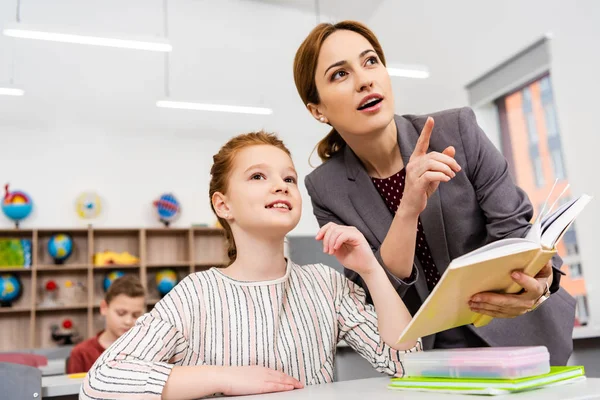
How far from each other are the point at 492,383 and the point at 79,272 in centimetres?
587

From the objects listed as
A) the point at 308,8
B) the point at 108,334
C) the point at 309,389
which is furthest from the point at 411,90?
the point at 309,389

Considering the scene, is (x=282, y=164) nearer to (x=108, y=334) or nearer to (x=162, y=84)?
(x=108, y=334)

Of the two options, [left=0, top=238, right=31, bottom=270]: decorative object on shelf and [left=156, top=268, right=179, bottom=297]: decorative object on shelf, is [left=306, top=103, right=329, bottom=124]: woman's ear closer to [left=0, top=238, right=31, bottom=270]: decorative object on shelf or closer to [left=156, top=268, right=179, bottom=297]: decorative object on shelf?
[left=156, top=268, right=179, bottom=297]: decorative object on shelf

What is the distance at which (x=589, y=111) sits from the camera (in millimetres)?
3400

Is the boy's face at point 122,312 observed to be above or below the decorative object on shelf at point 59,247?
below

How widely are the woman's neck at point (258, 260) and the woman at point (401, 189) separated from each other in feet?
0.61

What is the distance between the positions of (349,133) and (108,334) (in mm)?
2287

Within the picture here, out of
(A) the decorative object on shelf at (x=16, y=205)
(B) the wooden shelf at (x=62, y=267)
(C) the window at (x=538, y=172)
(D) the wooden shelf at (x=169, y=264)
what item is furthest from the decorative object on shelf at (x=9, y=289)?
(C) the window at (x=538, y=172)

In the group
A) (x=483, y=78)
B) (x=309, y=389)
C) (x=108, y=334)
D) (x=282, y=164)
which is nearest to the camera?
(x=309, y=389)

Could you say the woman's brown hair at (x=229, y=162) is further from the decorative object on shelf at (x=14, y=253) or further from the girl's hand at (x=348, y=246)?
the decorative object on shelf at (x=14, y=253)

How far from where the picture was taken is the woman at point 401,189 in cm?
124

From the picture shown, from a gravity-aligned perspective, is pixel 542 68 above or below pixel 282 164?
above

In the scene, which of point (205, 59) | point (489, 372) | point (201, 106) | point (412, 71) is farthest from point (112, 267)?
point (489, 372)

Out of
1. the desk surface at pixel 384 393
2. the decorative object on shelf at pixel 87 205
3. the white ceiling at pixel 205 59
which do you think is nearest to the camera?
the desk surface at pixel 384 393
